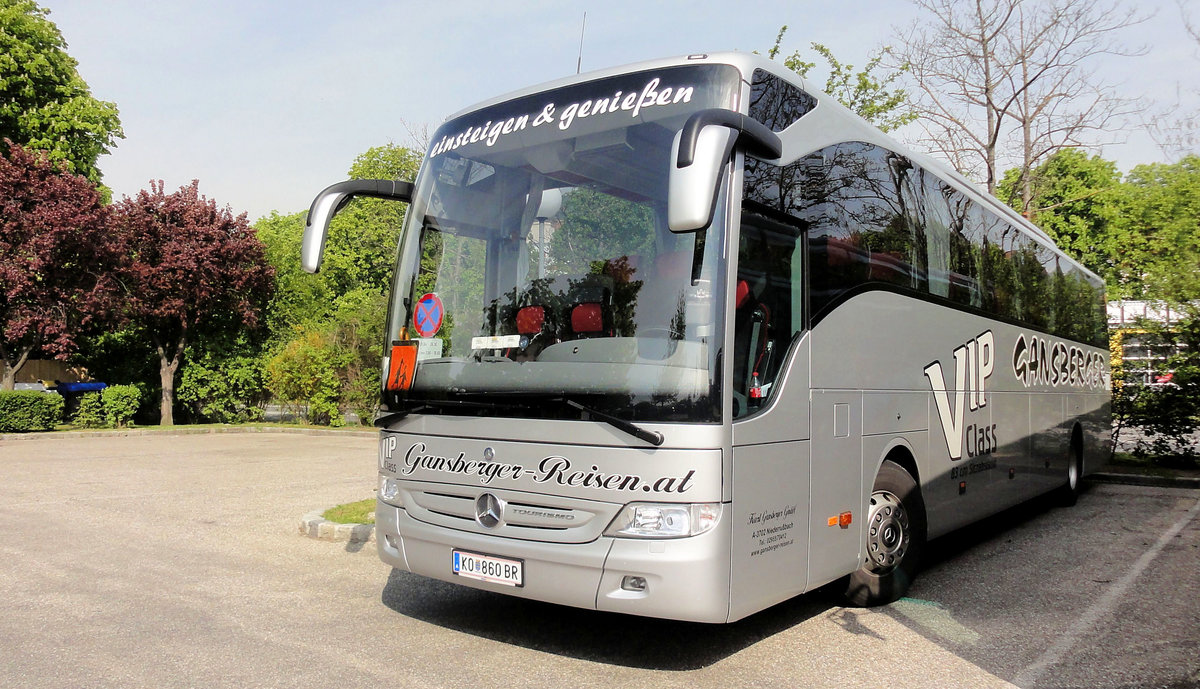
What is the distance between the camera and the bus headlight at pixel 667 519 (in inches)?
179

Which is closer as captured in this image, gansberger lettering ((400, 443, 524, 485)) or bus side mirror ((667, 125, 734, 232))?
bus side mirror ((667, 125, 734, 232))

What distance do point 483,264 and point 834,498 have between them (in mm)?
2623

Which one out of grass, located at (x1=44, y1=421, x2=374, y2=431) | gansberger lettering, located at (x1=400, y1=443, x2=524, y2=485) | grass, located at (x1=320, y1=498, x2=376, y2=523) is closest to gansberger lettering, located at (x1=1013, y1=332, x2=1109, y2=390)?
gansberger lettering, located at (x1=400, y1=443, x2=524, y2=485)

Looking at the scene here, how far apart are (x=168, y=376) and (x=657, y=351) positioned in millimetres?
23756

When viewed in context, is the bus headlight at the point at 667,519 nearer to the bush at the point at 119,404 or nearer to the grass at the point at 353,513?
the grass at the point at 353,513

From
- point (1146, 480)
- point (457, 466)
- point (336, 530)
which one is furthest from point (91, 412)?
point (1146, 480)

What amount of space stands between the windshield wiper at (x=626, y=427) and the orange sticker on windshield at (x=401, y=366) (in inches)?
53.2

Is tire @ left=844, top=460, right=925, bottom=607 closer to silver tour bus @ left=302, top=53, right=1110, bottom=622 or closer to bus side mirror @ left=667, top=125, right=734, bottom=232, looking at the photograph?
silver tour bus @ left=302, top=53, right=1110, bottom=622

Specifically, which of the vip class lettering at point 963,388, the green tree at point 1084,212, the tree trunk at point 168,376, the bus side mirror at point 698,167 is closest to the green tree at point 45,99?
the tree trunk at point 168,376

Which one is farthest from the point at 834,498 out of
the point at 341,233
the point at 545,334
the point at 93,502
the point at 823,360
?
the point at 341,233

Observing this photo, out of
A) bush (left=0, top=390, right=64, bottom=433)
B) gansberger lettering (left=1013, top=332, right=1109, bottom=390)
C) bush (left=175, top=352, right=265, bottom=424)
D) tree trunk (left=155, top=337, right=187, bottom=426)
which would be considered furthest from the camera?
Answer: bush (left=175, top=352, right=265, bottom=424)

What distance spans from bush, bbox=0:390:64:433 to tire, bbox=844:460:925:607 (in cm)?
2177

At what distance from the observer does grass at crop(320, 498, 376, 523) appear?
918 centimetres

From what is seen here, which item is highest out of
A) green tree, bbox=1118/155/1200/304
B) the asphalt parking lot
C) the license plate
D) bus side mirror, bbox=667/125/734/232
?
green tree, bbox=1118/155/1200/304
